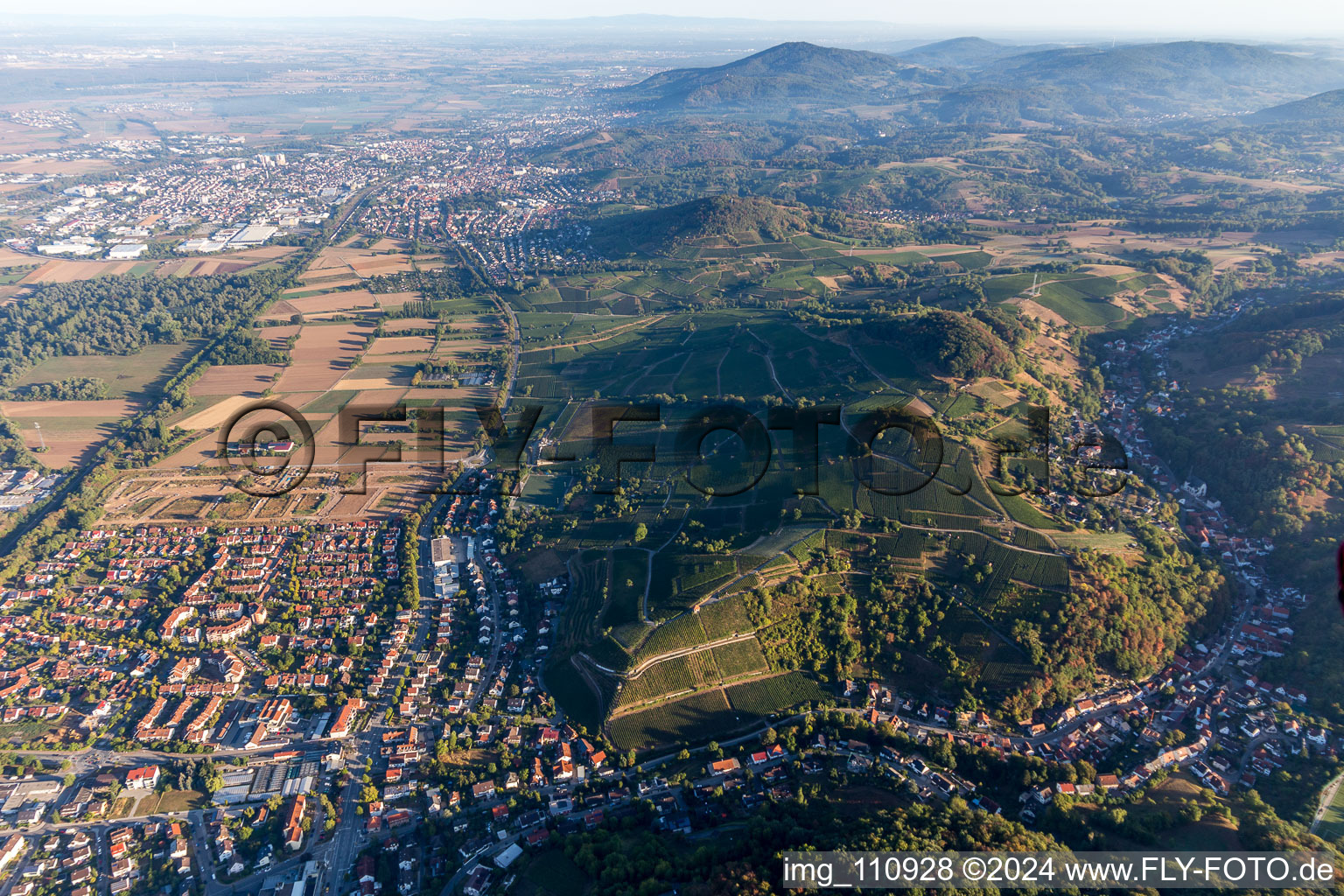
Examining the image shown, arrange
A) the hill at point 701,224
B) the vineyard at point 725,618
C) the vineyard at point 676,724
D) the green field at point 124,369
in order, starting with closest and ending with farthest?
the vineyard at point 676,724 < the vineyard at point 725,618 < the green field at point 124,369 < the hill at point 701,224

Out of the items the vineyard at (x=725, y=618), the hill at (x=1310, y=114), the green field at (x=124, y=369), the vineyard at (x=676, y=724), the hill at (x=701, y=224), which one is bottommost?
the vineyard at (x=676, y=724)

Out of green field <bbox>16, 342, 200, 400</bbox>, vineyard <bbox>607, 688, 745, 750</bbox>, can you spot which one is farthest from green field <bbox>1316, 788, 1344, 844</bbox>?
green field <bbox>16, 342, 200, 400</bbox>

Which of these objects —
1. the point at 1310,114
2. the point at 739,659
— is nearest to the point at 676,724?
the point at 739,659

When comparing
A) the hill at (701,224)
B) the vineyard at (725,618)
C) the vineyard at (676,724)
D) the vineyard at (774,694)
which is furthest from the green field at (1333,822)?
the hill at (701,224)

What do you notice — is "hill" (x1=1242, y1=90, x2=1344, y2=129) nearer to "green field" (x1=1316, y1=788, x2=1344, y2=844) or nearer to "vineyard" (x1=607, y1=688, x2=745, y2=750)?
"green field" (x1=1316, y1=788, x2=1344, y2=844)

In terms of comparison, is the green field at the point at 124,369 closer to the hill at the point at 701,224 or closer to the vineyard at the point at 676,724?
the hill at the point at 701,224

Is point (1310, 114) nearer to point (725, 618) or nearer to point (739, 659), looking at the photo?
point (725, 618)

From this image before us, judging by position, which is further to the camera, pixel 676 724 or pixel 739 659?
pixel 739 659

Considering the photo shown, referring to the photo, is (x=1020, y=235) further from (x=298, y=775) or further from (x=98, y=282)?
(x=98, y=282)
